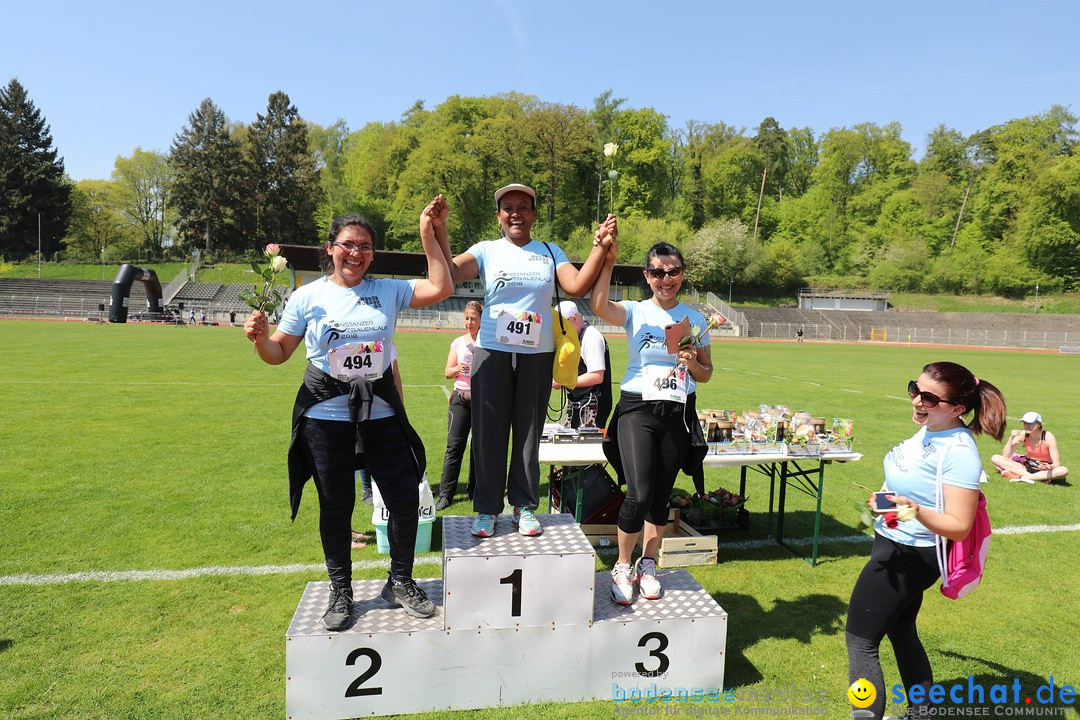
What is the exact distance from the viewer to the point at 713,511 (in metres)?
6.13

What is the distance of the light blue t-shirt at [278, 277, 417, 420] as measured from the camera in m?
Answer: 3.21

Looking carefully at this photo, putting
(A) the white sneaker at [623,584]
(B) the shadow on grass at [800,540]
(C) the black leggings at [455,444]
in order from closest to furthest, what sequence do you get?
(A) the white sneaker at [623,584] → (B) the shadow on grass at [800,540] → (C) the black leggings at [455,444]

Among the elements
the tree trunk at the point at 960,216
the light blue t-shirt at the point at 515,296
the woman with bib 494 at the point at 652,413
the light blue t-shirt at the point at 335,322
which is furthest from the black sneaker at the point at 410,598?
the tree trunk at the point at 960,216

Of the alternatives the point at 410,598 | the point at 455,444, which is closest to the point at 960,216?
the point at 455,444

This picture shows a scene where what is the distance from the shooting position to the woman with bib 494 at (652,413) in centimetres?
365

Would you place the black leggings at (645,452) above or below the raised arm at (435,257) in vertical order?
below

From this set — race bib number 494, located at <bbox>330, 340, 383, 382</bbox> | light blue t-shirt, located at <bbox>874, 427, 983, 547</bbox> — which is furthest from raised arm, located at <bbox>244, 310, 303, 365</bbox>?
light blue t-shirt, located at <bbox>874, 427, 983, 547</bbox>

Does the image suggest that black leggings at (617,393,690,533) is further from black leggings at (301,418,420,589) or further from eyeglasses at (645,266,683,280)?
black leggings at (301,418,420,589)

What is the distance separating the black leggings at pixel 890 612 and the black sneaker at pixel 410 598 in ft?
7.06

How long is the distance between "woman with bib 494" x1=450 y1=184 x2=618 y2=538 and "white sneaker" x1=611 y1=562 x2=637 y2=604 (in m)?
0.54

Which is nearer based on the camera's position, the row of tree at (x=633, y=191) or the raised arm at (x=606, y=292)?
the raised arm at (x=606, y=292)

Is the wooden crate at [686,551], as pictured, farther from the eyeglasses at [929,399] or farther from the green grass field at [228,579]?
the eyeglasses at [929,399]

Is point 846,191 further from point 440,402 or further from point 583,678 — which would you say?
point 583,678

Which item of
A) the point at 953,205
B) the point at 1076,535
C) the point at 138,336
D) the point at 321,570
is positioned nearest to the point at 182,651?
the point at 321,570
